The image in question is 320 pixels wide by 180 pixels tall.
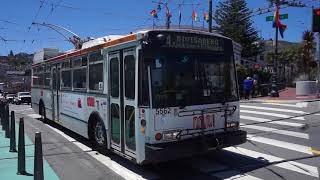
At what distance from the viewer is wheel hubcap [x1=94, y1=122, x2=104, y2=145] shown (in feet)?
32.3

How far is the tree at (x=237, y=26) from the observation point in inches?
2376

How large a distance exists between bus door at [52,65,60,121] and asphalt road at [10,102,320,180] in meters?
1.51

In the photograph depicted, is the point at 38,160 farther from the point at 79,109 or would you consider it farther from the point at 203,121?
the point at 79,109

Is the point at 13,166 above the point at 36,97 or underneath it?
underneath

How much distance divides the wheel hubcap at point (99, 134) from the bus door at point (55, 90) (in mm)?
4536

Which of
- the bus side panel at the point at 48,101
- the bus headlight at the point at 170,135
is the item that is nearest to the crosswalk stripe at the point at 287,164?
the bus headlight at the point at 170,135

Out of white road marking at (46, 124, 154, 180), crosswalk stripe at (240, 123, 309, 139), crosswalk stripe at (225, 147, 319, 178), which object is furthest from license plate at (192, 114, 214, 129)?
crosswalk stripe at (240, 123, 309, 139)

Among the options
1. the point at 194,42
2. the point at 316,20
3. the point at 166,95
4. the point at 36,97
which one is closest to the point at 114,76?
the point at 166,95

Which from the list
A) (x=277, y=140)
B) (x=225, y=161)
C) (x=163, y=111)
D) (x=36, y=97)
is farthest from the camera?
(x=36, y=97)

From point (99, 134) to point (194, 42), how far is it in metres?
3.58

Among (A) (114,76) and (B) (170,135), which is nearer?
(B) (170,135)

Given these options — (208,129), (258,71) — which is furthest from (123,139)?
(258,71)

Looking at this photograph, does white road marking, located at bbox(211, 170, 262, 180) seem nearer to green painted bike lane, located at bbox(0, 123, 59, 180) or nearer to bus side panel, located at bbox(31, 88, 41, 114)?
green painted bike lane, located at bbox(0, 123, 59, 180)

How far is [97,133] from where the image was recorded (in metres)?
10.2
